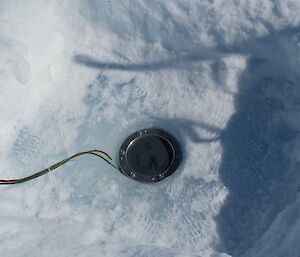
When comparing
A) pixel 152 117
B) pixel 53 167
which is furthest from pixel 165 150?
pixel 53 167

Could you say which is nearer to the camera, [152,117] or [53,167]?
[53,167]

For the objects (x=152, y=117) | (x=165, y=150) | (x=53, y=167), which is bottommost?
(x=53, y=167)

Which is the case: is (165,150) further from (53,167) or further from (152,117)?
(53,167)

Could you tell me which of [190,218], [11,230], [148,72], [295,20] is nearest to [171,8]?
[148,72]

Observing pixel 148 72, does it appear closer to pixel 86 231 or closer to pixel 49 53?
pixel 49 53

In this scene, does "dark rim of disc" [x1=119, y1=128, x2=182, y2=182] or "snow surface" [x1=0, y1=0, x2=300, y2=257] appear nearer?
"snow surface" [x1=0, y1=0, x2=300, y2=257]
